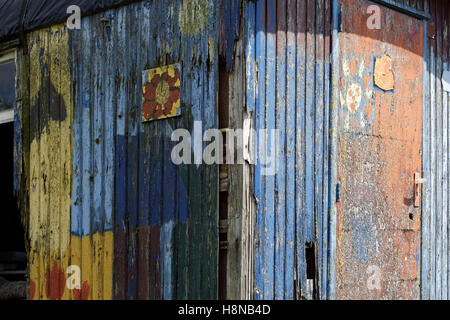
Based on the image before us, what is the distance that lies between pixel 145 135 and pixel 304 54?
5.24 ft

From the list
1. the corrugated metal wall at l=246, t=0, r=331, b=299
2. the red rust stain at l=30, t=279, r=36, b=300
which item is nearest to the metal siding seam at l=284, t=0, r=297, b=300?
the corrugated metal wall at l=246, t=0, r=331, b=299

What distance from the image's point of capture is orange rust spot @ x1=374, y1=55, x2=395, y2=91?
6.19 m

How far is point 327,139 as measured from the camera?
18.8 ft

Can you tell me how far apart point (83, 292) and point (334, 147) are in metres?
2.83

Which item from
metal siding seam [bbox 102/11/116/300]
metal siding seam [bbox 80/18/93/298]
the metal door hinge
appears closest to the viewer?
the metal door hinge

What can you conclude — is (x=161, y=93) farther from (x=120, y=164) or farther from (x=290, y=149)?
(x=290, y=149)

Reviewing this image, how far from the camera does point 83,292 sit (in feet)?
21.4

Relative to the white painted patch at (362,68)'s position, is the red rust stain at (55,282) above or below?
below

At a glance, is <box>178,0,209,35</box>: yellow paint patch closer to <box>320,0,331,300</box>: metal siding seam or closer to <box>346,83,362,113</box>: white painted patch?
<box>320,0,331,300</box>: metal siding seam

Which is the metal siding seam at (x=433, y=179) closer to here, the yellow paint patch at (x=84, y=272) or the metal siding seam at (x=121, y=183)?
the metal siding seam at (x=121, y=183)

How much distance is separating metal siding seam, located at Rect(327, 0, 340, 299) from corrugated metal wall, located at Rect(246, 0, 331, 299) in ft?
0.15

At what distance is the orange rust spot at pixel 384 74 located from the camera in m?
6.19

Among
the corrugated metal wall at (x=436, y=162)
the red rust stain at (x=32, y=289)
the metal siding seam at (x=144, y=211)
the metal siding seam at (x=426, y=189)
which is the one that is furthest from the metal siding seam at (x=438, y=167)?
the red rust stain at (x=32, y=289)

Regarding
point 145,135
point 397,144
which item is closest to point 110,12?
point 145,135
